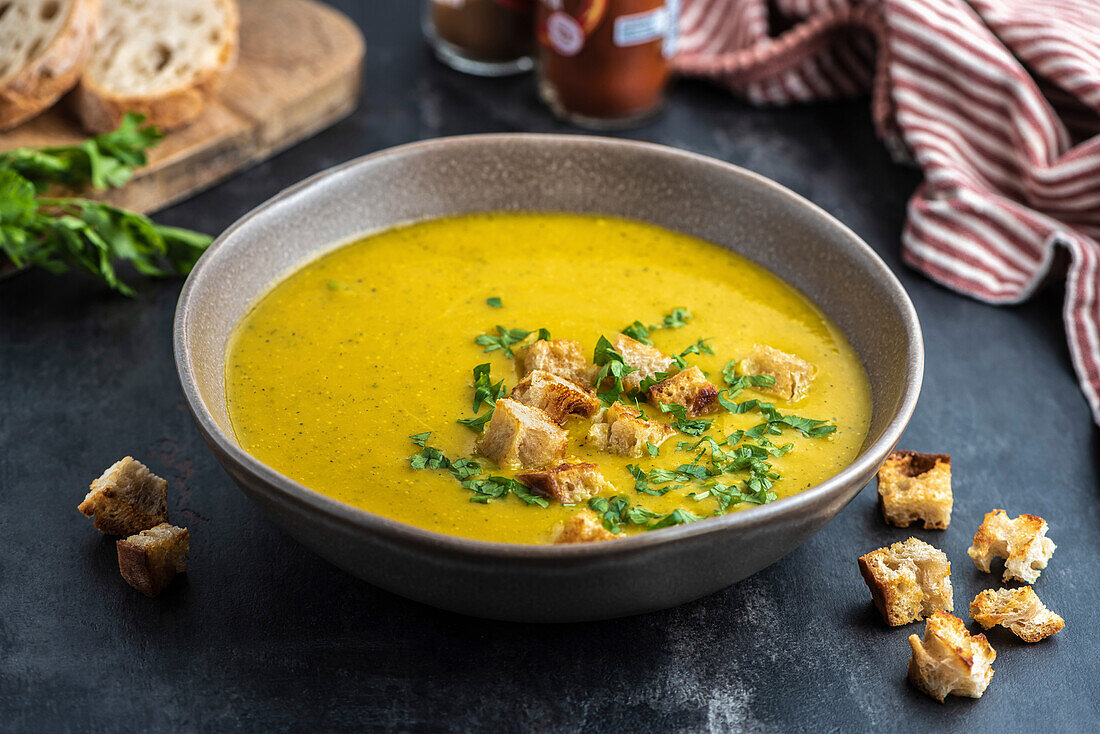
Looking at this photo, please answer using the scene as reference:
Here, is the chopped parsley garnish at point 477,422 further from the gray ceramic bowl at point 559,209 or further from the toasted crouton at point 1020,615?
the toasted crouton at point 1020,615

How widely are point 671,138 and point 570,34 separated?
1.86 feet

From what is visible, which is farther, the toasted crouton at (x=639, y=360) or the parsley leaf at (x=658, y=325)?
the parsley leaf at (x=658, y=325)

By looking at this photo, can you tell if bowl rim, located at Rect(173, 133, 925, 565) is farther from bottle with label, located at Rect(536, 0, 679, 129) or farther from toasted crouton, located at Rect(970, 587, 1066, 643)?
bottle with label, located at Rect(536, 0, 679, 129)

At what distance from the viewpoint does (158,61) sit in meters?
3.95

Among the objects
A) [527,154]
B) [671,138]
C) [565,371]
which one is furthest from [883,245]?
[565,371]

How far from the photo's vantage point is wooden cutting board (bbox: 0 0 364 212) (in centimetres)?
360

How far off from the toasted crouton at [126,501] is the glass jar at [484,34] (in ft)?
8.09

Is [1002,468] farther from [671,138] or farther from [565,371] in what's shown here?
[671,138]

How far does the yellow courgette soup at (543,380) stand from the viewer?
2.27 meters

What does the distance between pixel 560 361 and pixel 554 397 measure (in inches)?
6.8

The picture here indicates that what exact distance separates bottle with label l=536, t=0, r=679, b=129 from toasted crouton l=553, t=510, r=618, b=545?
2300 millimetres

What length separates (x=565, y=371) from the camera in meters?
2.56

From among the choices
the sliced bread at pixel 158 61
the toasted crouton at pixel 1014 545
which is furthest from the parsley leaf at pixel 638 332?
the sliced bread at pixel 158 61

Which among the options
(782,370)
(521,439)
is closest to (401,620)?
(521,439)
